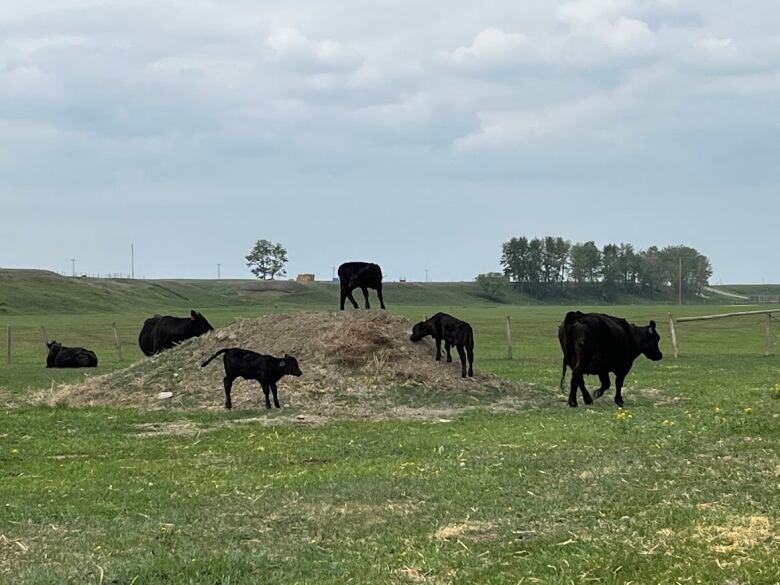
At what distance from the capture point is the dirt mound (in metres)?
19.2

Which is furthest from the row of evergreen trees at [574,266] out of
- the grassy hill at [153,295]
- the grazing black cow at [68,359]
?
the grazing black cow at [68,359]

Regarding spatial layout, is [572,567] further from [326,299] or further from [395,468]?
[326,299]

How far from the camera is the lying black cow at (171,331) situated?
1128 inches

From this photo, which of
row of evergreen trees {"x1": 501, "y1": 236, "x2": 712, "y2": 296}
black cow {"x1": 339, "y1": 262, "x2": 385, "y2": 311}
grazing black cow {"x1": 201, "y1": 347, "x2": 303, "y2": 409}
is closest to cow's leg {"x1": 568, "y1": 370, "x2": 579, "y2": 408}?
grazing black cow {"x1": 201, "y1": 347, "x2": 303, "y2": 409}

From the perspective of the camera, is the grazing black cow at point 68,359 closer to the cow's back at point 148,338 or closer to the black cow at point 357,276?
the cow's back at point 148,338

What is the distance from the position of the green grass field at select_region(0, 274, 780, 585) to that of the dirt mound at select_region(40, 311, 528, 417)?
4.50 ft

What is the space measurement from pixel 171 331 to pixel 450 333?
11.0m

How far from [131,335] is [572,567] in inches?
2088

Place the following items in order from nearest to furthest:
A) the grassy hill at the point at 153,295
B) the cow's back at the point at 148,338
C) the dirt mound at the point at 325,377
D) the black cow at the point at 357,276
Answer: the dirt mound at the point at 325,377 < the black cow at the point at 357,276 < the cow's back at the point at 148,338 < the grassy hill at the point at 153,295

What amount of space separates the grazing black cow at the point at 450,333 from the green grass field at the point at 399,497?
3.15m

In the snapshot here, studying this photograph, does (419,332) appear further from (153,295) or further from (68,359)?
(153,295)

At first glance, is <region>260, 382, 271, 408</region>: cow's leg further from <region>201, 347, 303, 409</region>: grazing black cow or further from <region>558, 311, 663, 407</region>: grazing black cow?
<region>558, 311, 663, 407</region>: grazing black cow

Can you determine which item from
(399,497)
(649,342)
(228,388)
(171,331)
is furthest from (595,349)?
(171,331)

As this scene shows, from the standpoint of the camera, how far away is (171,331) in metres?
29.1
